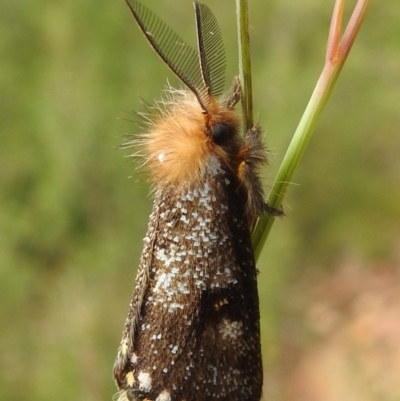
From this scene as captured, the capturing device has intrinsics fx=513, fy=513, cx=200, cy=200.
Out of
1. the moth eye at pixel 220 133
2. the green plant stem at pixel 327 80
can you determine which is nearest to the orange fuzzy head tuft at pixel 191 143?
the moth eye at pixel 220 133

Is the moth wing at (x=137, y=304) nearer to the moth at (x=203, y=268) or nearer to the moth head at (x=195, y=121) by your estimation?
the moth at (x=203, y=268)

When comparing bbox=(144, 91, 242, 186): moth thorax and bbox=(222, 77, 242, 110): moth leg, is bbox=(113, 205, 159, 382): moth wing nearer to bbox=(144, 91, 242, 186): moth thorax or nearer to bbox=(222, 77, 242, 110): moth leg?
bbox=(144, 91, 242, 186): moth thorax

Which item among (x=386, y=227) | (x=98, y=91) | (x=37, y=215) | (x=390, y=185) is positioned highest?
(x=98, y=91)

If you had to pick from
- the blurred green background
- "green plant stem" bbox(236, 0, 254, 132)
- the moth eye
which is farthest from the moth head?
the blurred green background

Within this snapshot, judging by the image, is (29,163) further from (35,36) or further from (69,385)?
(69,385)

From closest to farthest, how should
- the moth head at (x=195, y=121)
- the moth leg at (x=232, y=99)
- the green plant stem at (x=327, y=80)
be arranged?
the green plant stem at (x=327, y=80) < the moth head at (x=195, y=121) < the moth leg at (x=232, y=99)

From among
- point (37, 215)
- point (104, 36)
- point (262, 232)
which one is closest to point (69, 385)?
point (37, 215)

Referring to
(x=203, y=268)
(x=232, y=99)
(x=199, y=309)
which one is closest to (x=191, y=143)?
(x=232, y=99)
